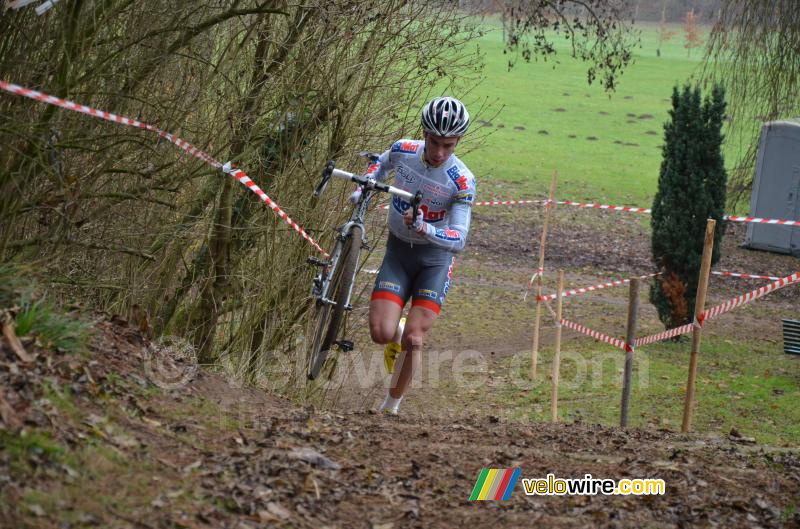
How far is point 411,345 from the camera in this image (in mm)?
7832

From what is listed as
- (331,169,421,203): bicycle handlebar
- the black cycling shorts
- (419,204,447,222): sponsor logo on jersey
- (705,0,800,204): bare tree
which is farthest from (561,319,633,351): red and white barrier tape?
(705,0,800,204): bare tree

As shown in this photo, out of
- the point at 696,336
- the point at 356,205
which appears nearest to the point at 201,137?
the point at 356,205

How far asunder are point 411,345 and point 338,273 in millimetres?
776

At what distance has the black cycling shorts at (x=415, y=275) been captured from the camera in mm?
7957

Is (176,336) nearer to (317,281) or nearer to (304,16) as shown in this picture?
(317,281)

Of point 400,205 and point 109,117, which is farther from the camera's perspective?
point 400,205

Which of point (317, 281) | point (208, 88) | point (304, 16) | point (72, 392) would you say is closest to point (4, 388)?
point (72, 392)

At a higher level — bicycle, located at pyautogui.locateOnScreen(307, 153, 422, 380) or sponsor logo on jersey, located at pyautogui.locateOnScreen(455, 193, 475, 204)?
sponsor logo on jersey, located at pyautogui.locateOnScreen(455, 193, 475, 204)

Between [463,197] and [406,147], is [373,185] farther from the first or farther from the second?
[463,197]

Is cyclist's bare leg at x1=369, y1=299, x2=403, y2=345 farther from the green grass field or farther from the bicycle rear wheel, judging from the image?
the green grass field

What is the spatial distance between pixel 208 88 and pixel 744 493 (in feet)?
18.7

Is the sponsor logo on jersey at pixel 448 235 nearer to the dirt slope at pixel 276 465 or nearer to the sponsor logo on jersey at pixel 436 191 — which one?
the sponsor logo on jersey at pixel 436 191

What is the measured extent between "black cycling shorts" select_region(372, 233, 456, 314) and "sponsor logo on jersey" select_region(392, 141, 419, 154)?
0.69m

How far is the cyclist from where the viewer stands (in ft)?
25.6
